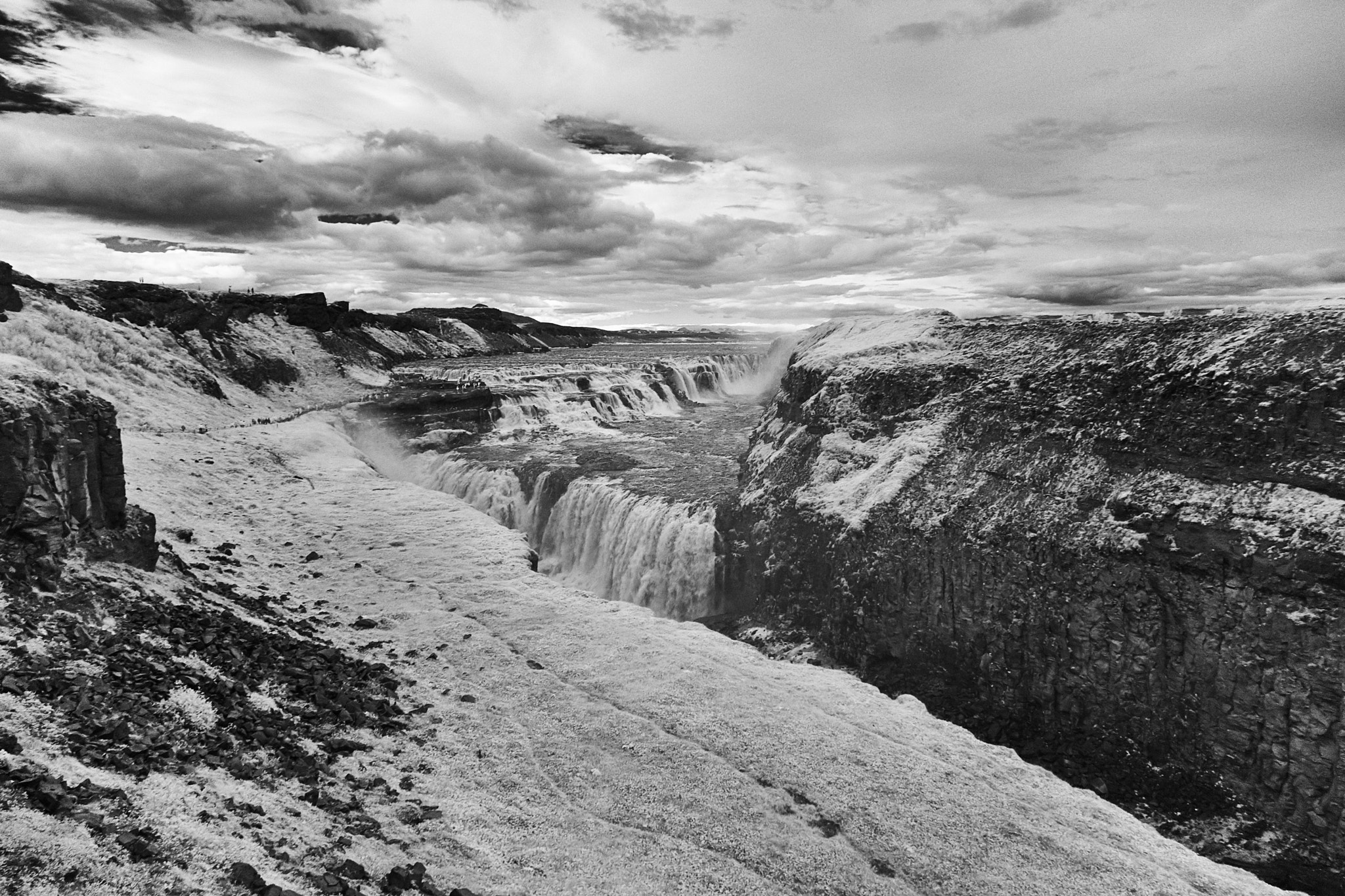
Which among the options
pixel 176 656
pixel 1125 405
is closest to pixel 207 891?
pixel 176 656

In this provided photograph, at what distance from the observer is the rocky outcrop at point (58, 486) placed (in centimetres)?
1256

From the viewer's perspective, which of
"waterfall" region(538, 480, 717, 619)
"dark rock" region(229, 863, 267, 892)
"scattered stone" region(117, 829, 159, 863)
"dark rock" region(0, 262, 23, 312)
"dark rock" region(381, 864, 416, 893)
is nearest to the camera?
"scattered stone" region(117, 829, 159, 863)

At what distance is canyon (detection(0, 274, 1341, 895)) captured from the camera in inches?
387

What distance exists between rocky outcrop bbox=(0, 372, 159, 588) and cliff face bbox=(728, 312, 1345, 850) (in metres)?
18.5

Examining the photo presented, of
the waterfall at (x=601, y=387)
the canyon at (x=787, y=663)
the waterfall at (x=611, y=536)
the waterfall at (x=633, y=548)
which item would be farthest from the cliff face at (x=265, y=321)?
the canyon at (x=787, y=663)

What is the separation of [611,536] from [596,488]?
3517mm

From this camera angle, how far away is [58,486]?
14.0 metres

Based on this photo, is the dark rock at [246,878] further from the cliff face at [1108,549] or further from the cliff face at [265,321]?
the cliff face at [265,321]

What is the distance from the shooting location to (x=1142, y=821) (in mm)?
13977

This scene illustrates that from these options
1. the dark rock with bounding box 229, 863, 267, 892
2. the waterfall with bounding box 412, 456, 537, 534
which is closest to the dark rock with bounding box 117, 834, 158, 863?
the dark rock with bounding box 229, 863, 267, 892

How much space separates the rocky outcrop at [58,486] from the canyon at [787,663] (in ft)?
0.24

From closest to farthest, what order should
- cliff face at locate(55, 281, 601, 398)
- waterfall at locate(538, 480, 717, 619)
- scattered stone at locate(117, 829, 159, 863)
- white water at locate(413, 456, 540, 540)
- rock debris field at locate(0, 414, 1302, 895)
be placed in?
scattered stone at locate(117, 829, 159, 863), rock debris field at locate(0, 414, 1302, 895), waterfall at locate(538, 480, 717, 619), white water at locate(413, 456, 540, 540), cliff face at locate(55, 281, 601, 398)

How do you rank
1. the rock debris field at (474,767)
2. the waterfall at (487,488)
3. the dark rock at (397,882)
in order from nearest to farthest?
the rock debris field at (474,767) → the dark rock at (397,882) → the waterfall at (487,488)

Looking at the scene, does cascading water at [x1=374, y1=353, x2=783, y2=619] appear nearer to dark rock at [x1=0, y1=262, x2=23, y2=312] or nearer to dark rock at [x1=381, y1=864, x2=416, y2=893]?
dark rock at [x1=381, y1=864, x2=416, y2=893]
